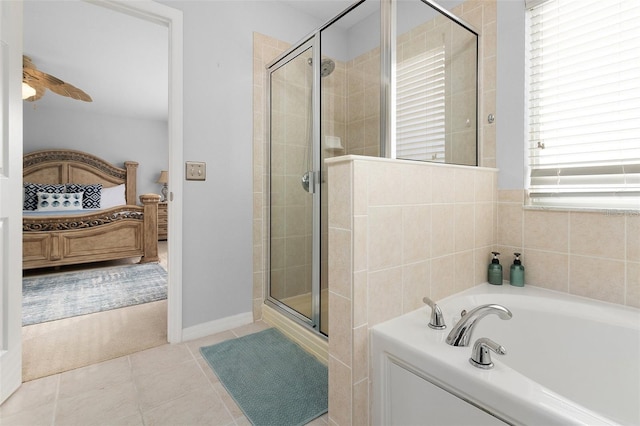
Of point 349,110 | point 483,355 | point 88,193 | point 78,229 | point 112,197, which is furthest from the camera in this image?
point 112,197

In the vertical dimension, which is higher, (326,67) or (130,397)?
(326,67)

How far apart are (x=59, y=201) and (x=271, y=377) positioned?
4904 mm

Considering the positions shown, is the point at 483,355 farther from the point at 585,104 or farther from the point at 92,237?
the point at 92,237

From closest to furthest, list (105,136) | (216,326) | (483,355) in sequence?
(483,355)
(216,326)
(105,136)

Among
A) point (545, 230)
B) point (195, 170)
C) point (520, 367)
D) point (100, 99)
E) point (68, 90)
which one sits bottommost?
point (520, 367)

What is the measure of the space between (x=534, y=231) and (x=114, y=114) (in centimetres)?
668

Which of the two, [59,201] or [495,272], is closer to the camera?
[495,272]

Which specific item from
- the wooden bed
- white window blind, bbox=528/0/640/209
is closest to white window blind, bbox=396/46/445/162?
white window blind, bbox=528/0/640/209

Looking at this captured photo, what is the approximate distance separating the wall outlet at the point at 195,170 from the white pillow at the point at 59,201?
3.98 m

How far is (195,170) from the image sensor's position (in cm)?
194

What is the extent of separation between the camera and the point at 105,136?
554cm

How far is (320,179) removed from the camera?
5.97 feet

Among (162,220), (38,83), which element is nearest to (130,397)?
(38,83)

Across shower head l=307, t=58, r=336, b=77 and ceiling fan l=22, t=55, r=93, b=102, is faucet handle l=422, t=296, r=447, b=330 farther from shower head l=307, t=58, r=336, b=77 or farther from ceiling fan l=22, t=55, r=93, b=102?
ceiling fan l=22, t=55, r=93, b=102
